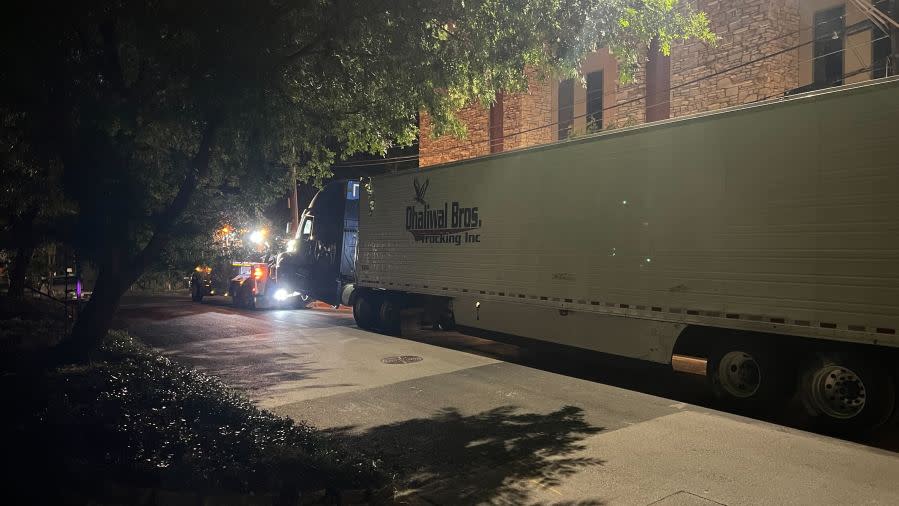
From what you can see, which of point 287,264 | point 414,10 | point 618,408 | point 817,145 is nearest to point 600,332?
point 618,408

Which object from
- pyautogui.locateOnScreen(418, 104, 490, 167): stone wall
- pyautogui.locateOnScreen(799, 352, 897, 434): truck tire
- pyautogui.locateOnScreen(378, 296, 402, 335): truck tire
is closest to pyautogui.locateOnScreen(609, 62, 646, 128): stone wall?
pyautogui.locateOnScreen(418, 104, 490, 167): stone wall

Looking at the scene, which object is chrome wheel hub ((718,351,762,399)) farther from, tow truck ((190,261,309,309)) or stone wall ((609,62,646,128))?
tow truck ((190,261,309,309))

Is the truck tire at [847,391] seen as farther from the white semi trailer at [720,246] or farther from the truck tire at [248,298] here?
the truck tire at [248,298]

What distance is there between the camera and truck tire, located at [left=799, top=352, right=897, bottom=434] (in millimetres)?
6562

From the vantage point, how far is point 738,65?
48.0 feet

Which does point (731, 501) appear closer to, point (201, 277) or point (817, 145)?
point (817, 145)

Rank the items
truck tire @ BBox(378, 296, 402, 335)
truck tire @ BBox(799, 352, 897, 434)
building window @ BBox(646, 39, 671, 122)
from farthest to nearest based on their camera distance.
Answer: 1. building window @ BBox(646, 39, 671, 122)
2. truck tire @ BBox(378, 296, 402, 335)
3. truck tire @ BBox(799, 352, 897, 434)

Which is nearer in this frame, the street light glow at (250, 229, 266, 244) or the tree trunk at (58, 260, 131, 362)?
the tree trunk at (58, 260, 131, 362)

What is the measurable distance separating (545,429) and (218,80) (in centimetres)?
590

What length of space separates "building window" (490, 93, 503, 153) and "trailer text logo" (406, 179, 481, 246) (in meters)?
7.98

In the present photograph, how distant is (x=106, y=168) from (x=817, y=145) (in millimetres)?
9561

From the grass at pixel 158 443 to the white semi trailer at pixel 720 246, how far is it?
5061mm

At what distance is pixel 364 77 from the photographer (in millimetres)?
10078

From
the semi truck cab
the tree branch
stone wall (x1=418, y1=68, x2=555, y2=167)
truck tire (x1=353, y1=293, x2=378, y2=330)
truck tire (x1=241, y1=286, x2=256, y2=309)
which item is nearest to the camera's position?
the tree branch
